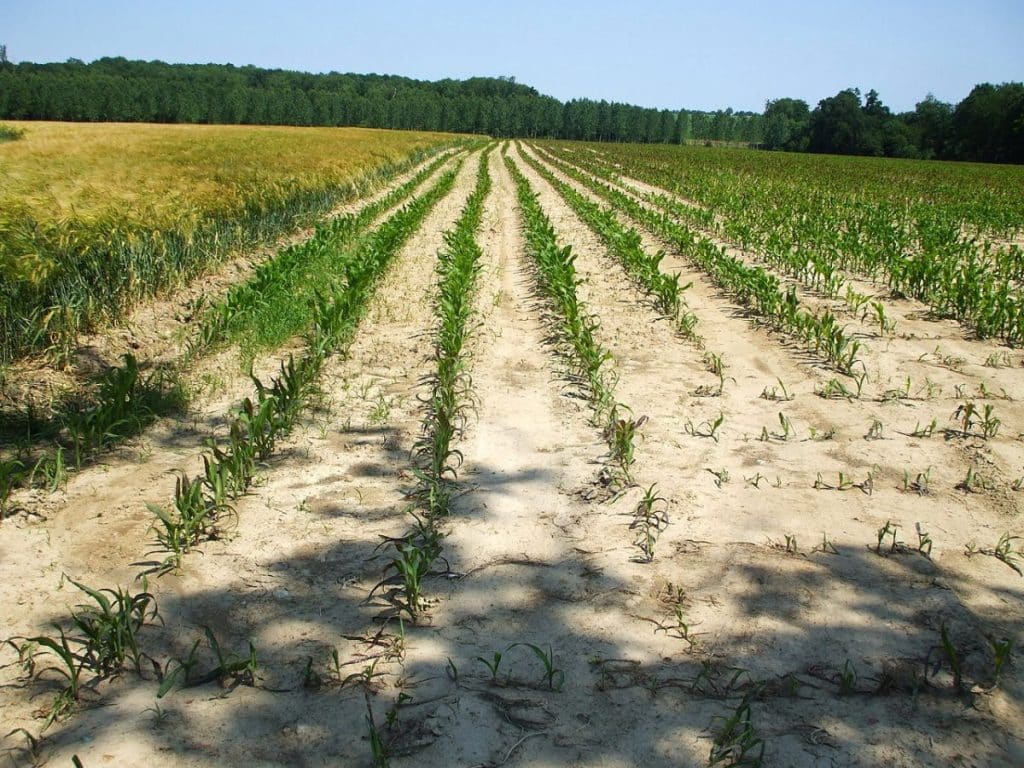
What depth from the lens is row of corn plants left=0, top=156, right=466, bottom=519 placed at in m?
4.19

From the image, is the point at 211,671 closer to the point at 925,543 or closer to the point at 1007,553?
the point at 925,543

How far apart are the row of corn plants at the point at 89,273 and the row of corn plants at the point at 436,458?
3117 mm

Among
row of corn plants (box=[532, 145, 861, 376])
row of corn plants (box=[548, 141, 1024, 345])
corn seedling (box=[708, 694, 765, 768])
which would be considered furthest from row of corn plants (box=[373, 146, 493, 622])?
row of corn plants (box=[548, 141, 1024, 345])

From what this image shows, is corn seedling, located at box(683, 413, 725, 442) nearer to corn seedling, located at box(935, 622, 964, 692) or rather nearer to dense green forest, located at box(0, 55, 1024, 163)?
corn seedling, located at box(935, 622, 964, 692)

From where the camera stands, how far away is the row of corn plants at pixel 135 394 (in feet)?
13.8

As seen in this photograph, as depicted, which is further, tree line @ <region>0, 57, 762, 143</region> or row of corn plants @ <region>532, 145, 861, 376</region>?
tree line @ <region>0, 57, 762, 143</region>

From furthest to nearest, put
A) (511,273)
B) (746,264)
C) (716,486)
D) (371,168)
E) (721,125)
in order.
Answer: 1. (721,125)
2. (371,168)
3. (746,264)
4. (511,273)
5. (716,486)

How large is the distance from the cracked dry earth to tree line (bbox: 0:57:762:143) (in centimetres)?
9882

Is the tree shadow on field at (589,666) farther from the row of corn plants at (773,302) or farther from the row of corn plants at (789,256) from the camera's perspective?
the row of corn plants at (789,256)

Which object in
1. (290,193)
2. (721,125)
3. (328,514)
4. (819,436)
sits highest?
(721,125)

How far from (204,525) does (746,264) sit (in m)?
9.76

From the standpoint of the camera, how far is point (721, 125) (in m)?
139

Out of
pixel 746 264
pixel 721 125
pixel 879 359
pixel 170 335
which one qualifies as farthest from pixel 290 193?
pixel 721 125

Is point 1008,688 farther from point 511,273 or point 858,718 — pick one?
point 511,273
